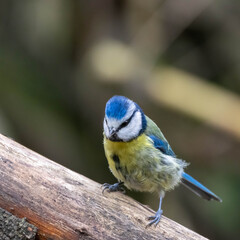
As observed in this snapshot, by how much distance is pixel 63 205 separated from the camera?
6.31ft

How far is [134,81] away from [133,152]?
173 centimetres

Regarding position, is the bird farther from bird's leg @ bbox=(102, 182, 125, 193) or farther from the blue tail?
the blue tail

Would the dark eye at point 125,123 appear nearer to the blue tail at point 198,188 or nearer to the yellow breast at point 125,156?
Answer: the yellow breast at point 125,156

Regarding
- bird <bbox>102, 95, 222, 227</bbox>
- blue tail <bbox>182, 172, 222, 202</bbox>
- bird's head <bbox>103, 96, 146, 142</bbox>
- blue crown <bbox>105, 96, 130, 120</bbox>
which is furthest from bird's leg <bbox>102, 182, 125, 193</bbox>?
blue tail <bbox>182, 172, 222, 202</bbox>

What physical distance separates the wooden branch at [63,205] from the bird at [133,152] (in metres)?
0.26

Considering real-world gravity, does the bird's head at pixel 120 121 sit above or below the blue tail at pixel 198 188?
below

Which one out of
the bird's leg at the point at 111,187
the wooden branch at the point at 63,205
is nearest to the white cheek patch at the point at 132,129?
the bird's leg at the point at 111,187

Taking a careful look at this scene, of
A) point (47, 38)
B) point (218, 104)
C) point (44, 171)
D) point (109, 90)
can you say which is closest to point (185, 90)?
point (218, 104)

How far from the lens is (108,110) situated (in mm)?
2348

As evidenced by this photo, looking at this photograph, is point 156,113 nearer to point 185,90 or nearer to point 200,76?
point 185,90

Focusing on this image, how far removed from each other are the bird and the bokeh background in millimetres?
1461

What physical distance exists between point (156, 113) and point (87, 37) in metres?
1.09

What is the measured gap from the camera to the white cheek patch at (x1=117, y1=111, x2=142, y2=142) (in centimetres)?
241

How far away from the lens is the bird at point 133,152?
236 centimetres
